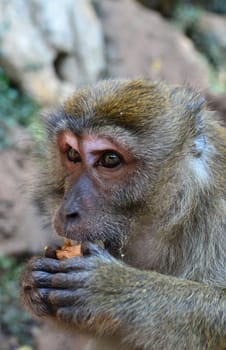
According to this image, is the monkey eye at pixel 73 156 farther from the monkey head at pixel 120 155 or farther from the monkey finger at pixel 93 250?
the monkey finger at pixel 93 250

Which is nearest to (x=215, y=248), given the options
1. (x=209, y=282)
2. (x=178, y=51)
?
(x=209, y=282)

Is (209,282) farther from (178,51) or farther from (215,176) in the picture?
(178,51)

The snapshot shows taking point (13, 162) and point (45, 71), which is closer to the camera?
point (13, 162)

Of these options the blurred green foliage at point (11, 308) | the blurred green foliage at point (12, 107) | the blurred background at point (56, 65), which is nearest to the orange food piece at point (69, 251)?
the blurred background at point (56, 65)

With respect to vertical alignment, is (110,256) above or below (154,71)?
below

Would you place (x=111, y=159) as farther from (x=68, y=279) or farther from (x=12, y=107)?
(x=12, y=107)

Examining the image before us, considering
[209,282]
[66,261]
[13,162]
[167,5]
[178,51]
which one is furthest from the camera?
[167,5]

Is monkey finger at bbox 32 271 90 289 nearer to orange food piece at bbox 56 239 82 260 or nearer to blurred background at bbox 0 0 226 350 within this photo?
orange food piece at bbox 56 239 82 260
